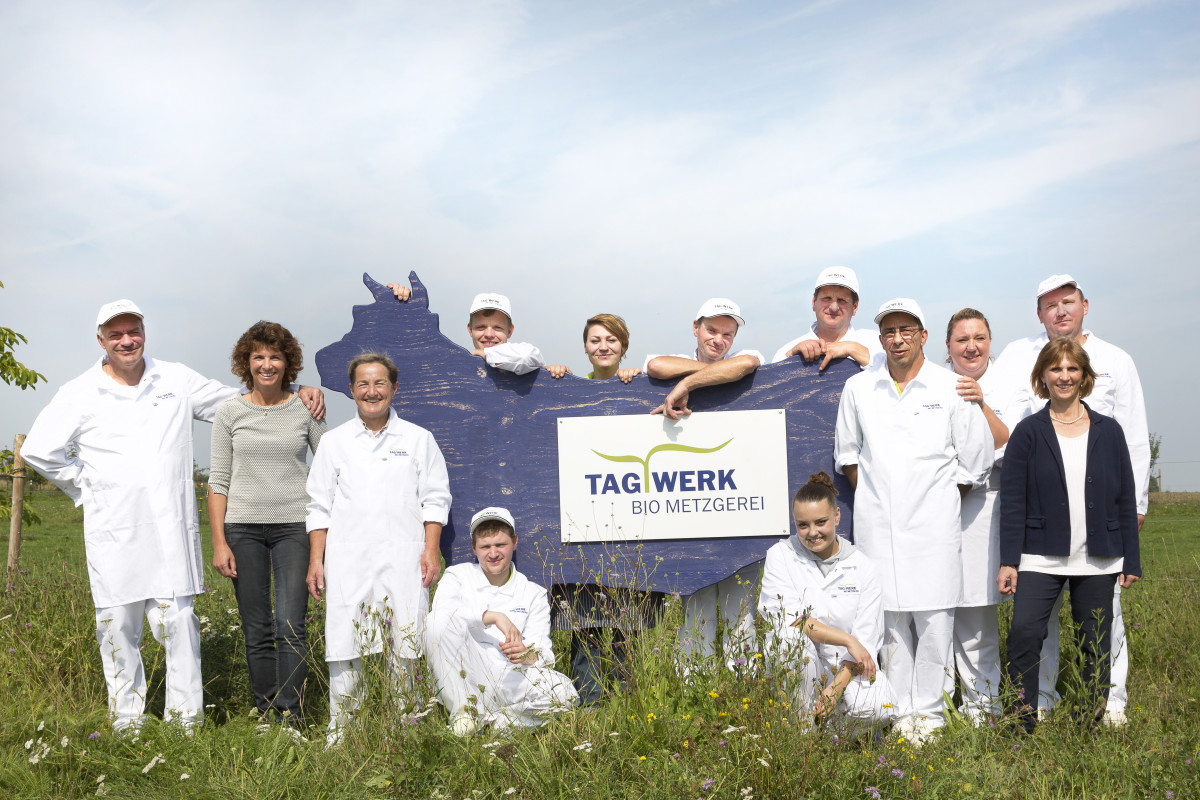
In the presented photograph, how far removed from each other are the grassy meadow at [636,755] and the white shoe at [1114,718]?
6cm

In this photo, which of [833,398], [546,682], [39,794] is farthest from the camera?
[833,398]

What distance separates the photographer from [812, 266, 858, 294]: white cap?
5609mm

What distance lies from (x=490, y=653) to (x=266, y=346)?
2264 mm

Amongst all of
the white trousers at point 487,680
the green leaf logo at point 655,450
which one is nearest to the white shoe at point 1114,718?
the green leaf logo at point 655,450

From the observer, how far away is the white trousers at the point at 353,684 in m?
4.25

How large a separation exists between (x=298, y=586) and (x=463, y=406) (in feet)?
4.91

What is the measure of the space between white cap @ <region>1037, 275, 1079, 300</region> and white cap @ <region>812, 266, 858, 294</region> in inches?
49.7

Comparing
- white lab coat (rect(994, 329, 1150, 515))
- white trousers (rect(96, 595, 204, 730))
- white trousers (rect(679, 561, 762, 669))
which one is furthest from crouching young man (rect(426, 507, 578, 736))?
white lab coat (rect(994, 329, 1150, 515))

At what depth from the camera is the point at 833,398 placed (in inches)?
219

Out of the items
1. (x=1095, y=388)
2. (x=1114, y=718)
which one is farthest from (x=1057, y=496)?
(x=1114, y=718)

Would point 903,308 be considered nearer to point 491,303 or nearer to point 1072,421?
point 1072,421

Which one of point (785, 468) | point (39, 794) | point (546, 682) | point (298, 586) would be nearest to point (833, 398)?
point (785, 468)

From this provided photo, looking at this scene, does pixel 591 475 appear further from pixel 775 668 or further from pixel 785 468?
pixel 775 668

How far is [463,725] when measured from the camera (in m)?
4.33
